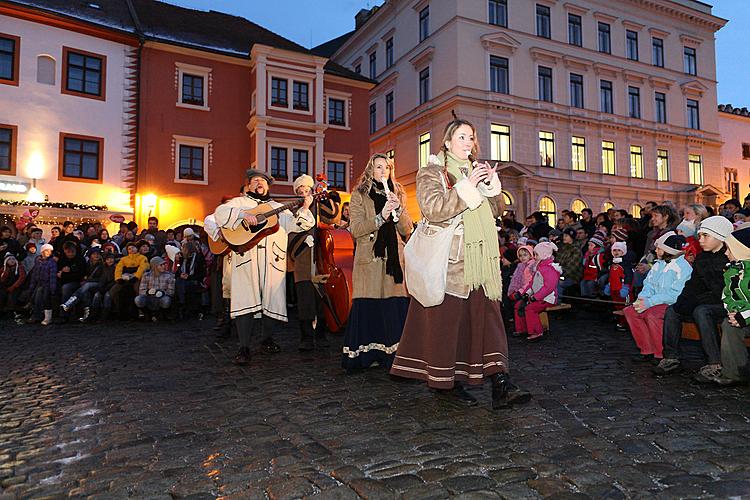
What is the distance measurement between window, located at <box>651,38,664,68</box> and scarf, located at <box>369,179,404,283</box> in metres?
35.9

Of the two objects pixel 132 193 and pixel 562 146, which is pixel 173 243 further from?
pixel 562 146

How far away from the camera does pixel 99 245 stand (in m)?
11.7

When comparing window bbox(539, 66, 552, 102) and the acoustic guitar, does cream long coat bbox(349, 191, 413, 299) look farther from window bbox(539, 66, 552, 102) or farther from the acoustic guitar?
window bbox(539, 66, 552, 102)

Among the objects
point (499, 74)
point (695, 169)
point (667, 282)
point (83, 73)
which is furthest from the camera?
point (695, 169)

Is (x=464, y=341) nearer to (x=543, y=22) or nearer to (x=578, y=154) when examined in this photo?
(x=578, y=154)

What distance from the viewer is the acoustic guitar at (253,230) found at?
574 cm

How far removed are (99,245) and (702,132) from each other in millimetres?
37435

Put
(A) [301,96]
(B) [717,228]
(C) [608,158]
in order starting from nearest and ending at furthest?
1. (B) [717,228]
2. (A) [301,96]
3. (C) [608,158]

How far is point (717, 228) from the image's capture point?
512 centimetres

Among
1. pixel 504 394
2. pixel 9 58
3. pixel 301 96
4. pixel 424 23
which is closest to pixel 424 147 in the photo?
pixel 424 23

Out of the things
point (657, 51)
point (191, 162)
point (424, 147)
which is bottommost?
point (191, 162)

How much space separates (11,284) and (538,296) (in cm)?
1026

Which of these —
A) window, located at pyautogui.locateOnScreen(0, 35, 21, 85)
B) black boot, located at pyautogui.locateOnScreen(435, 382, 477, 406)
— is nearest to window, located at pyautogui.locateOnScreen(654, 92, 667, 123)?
window, located at pyautogui.locateOnScreen(0, 35, 21, 85)

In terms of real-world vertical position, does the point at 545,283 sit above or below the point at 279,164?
below
